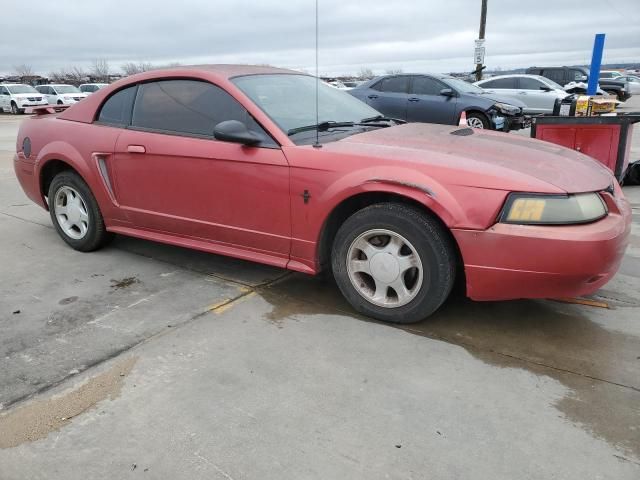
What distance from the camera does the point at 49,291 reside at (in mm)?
3689

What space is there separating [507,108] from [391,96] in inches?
98.3

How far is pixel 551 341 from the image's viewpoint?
2.91m

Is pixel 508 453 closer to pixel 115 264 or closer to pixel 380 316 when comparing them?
pixel 380 316

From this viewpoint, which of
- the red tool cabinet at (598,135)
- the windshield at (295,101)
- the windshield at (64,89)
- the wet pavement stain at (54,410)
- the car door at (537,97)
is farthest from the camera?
the windshield at (64,89)

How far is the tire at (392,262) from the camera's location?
2.85m

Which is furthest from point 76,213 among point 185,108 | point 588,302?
point 588,302

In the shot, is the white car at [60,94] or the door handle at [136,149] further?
the white car at [60,94]

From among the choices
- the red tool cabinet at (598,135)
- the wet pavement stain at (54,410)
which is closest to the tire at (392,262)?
the wet pavement stain at (54,410)

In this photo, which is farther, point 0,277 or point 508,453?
point 0,277

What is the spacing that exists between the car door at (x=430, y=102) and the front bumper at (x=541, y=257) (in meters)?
8.66

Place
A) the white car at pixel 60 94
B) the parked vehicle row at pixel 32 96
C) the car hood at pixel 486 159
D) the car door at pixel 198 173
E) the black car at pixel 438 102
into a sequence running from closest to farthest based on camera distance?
the car hood at pixel 486 159, the car door at pixel 198 173, the black car at pixel 438 102, the white car at pixel 60 94, the parked vehicle row at pixel 32 96

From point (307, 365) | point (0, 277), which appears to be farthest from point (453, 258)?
point (0, 277)

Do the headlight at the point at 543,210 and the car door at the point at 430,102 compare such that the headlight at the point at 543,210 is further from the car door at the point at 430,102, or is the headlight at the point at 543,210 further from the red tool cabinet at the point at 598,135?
the car door at the point at 430,102

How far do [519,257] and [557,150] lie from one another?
1.13m
